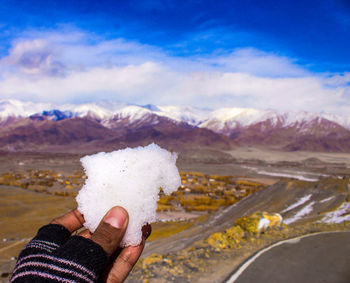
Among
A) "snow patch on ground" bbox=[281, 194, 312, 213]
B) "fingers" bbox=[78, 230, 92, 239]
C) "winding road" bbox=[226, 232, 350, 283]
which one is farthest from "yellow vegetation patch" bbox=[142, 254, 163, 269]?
"snow patch on ground" bbox=[281, 194, 312, 213]

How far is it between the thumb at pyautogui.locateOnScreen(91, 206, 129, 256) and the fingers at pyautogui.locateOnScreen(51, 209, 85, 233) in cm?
38

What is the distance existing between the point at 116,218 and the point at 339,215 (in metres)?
19.8

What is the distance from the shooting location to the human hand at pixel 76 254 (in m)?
1.60

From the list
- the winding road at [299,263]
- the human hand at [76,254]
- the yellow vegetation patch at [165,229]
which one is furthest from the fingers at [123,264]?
the yellow vegetation patch at [165,229]

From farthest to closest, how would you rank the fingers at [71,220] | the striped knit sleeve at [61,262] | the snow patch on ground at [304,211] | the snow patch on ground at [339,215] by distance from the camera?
the snow patch on ground at [304,211]
the snow patch on ground at [339,215]
the fingers at [71,220]
the striped knit sleeve at [61,262]

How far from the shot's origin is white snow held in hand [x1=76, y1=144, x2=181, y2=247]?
2.13 meters

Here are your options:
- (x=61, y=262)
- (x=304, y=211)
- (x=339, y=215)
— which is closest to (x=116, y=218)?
(x=61, y=262)

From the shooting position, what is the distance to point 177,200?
3738 cm

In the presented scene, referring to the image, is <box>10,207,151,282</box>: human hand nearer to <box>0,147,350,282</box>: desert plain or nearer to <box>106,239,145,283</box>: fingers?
<box>106,239,145,283</box>: fingers

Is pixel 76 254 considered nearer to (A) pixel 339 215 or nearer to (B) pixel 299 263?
(B) pixel 299 263

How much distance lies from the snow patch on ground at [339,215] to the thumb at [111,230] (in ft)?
57.4

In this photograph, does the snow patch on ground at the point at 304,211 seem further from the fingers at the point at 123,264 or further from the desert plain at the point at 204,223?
the fingers at the point at 123,264

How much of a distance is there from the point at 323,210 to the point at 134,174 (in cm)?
2229

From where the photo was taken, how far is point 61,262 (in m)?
1.62
